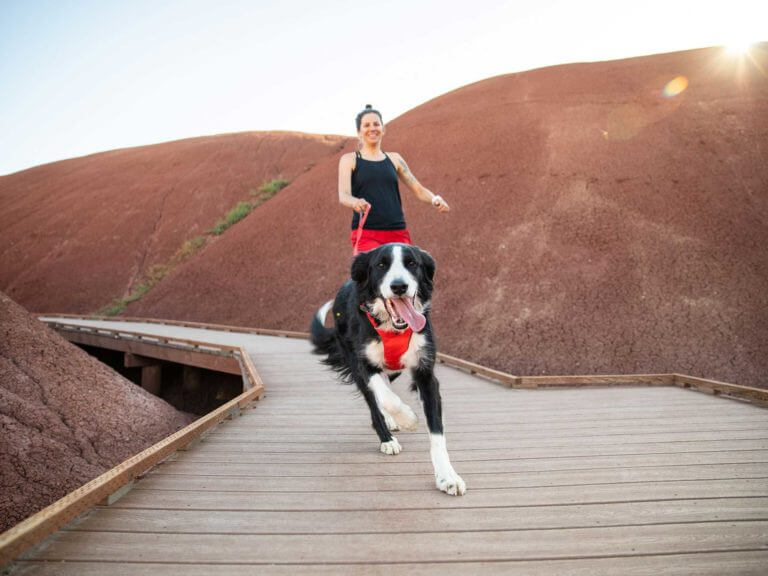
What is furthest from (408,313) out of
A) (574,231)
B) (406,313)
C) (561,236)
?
(574,231)

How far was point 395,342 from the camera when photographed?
3041 mm

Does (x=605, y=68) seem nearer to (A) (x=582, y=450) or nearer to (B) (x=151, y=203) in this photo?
(A) (x=582, y=450)

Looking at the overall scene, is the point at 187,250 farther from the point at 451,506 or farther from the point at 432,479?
the point at 451,506

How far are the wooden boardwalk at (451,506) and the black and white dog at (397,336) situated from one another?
0.24 metres

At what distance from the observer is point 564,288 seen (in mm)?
12766

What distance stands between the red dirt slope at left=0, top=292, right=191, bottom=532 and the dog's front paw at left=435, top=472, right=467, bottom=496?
127 inches

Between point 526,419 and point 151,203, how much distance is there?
113 feet

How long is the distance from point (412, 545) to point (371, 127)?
2971 mm

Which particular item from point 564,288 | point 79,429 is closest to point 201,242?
point 564,288

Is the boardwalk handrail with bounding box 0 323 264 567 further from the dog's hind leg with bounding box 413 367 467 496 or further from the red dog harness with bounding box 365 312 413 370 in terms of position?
the dog's hind leg with bounding box 413 367 467 496

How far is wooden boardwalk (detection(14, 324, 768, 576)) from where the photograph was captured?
1878 millimetres

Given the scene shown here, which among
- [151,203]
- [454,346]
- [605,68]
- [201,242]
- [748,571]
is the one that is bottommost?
[454,346]

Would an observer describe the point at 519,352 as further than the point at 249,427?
Yes

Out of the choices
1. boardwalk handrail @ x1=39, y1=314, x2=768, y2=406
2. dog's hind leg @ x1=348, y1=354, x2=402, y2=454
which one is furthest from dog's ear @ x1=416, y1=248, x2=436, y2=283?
boardwalk handrail @ x1=39, y1=314, x2=768, y2=406
